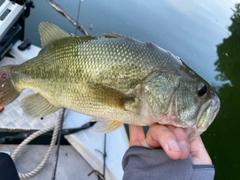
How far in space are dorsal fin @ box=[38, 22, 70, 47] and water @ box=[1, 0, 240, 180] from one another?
11.4ft

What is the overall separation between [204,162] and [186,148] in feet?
0.90

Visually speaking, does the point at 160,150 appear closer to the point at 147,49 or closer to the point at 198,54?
the point at 147,49

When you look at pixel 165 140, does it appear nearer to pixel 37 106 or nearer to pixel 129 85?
pixel 129 85

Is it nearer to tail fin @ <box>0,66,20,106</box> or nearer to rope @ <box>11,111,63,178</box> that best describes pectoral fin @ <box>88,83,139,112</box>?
tail fin @ <box>0,66,20,106</box>

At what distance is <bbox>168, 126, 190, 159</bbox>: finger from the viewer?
44.7 inches

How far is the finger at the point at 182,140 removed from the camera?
3.73 feet

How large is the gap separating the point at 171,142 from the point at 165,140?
3 cm

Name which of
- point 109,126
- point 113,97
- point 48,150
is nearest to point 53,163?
point 48,150

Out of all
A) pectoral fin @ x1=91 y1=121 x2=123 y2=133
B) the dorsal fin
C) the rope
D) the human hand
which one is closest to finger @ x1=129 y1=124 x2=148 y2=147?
the human hand

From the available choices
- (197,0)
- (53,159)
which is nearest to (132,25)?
(197,0)

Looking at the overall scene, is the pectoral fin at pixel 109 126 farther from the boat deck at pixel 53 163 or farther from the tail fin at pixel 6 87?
the boat deck at pixel 53 163

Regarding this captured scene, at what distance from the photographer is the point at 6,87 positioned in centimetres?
156

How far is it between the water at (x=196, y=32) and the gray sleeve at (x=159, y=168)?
3693 mm

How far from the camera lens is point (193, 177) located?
1269mm
